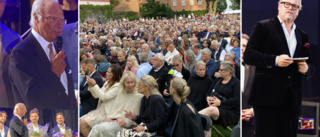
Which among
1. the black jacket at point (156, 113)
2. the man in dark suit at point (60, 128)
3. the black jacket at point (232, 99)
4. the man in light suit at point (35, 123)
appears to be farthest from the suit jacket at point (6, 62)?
the black jacket at point (232, 99)

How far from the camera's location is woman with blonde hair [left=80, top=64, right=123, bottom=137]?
20.0 feet

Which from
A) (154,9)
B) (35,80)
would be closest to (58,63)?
(35,80)

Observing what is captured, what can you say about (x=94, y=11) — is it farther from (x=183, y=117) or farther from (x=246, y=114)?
(x=246, y=114)

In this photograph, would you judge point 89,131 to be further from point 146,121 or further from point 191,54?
point 191,54

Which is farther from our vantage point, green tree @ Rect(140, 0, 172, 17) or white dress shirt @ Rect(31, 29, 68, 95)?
green tree @ Rect(140, 0, 172, 17)

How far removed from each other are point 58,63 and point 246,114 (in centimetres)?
196

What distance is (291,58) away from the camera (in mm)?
3580

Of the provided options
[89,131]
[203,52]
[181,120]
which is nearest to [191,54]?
[203,52]

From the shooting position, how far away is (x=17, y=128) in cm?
490

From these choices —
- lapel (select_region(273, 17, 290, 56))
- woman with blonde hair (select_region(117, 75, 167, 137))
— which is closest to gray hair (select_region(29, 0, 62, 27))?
woman with blonde hair (select_region(117, 75, 167, 137))

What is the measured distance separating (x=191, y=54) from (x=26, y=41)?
447cm

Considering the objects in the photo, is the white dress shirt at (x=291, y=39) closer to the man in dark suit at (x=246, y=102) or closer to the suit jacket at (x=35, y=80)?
the man in dark suit at (x=246, y=102)

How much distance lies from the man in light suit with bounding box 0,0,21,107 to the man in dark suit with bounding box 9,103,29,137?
101mm

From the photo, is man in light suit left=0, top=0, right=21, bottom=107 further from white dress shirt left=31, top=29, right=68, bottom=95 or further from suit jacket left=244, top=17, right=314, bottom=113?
suit jacket left=244, top=17, right=314, bottom=113
